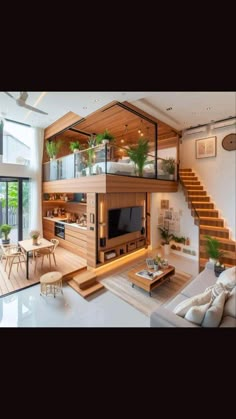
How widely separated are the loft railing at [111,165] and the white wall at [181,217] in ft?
2.51

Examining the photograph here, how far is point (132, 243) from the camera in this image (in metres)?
6.06

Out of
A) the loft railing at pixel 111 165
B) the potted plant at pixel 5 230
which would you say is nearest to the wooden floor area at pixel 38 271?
the potted plant at pixel 5 230

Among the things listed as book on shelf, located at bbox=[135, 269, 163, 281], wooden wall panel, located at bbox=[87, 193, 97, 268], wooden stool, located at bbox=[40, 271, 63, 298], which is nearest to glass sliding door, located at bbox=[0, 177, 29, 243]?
wooden wall panel, located at bbox=[87, 193, 97, 268]

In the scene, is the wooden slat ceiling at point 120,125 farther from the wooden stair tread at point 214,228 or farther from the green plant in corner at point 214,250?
the green plant in corner at point 214,250

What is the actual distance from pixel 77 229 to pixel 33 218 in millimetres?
2015

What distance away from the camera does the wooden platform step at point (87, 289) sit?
376 cm

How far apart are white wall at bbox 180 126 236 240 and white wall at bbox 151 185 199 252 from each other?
0.94m

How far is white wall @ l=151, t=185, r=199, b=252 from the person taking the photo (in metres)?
6.05

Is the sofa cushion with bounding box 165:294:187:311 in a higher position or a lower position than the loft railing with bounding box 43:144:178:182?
lower

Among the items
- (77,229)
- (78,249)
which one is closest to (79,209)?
(77,229)

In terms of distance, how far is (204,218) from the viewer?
5.07 metres

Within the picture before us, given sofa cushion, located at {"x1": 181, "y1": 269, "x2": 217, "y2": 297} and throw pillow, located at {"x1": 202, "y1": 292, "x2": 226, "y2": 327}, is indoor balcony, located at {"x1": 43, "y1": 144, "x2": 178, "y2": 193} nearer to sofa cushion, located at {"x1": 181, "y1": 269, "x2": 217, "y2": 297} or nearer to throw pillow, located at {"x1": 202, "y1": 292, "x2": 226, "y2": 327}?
sofa cushion, located at {"x1": 181, "y1": 269, "x2": 217, "y2": 297}

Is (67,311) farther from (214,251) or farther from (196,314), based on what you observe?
(214,251)

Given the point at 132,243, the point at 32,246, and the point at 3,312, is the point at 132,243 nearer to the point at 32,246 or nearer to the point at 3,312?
the point at 32,246
